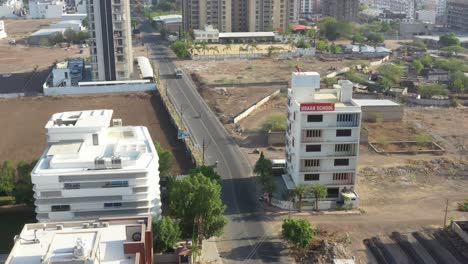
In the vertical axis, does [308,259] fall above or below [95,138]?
below

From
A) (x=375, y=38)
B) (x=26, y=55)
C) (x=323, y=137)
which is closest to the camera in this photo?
(x=323, y=137)

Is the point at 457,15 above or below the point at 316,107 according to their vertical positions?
above

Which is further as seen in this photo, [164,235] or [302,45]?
[302,45]

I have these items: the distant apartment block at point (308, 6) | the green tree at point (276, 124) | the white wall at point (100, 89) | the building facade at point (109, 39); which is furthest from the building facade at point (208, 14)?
the green tree at point (276, 124)

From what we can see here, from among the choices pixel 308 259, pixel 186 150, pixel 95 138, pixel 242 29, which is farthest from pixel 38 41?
pixel 308 259

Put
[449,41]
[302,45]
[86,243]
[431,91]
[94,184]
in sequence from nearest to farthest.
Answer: [86,243], [94,184], [431,91], [302,45], [449,41]

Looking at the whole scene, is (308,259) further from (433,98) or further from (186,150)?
(433,98)

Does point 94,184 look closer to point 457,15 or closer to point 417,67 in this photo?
point 417,67

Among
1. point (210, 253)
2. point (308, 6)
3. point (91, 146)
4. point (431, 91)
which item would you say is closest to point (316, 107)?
point (210, 253)
